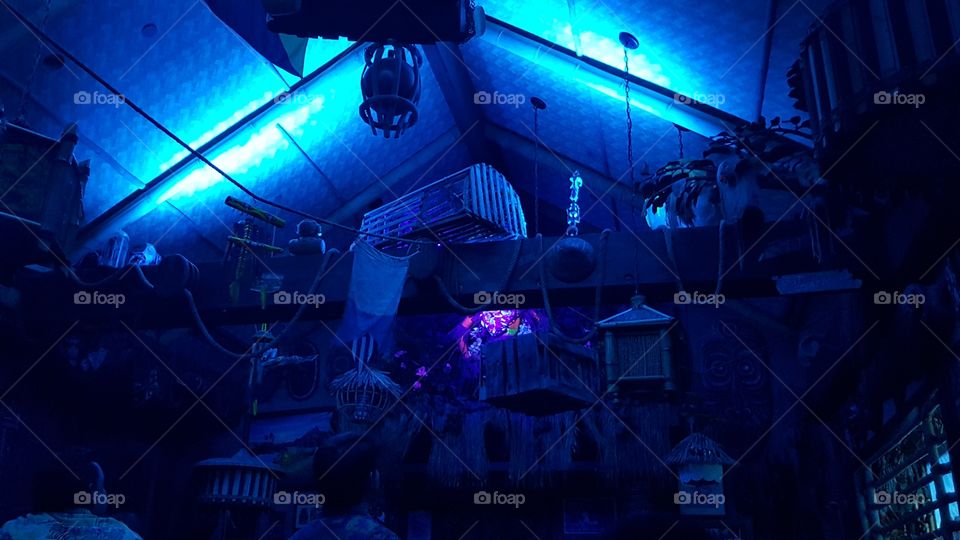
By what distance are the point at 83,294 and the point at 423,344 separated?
17.2ft

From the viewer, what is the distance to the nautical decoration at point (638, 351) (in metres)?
3.96

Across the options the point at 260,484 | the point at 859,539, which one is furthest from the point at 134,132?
the point at 859,539

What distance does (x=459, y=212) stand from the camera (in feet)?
16.3

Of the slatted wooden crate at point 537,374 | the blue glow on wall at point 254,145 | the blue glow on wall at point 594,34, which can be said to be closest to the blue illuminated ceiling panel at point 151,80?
the blue glow on wall at point 254,145

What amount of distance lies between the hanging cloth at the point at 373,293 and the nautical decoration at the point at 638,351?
162 centimetres

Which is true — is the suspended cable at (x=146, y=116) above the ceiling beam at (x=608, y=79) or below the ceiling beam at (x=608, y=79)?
below

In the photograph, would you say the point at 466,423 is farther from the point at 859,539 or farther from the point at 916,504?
the point at 916,504

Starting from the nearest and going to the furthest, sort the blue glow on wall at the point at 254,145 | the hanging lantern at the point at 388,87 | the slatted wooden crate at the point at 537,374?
the hanging lantern at the point at 388,87
the slatted wooden crate at the point at 537,374
the blue glow on wall at the point at 254,145

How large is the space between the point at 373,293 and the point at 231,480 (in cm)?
257

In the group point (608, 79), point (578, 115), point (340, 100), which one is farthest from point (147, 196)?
point (608, 79)

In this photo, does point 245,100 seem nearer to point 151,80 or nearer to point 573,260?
point 151,80

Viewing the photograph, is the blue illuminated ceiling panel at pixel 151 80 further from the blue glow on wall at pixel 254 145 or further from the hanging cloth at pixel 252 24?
the hanging cloth at pixel 252 24

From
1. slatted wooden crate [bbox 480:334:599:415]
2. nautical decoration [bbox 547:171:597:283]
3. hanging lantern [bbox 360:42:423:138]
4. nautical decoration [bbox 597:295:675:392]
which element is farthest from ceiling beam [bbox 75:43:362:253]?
nautical decoration [bbox 597:295:675:392]

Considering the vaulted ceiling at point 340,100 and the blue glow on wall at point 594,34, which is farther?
the blue glow on wall at point 594,34
